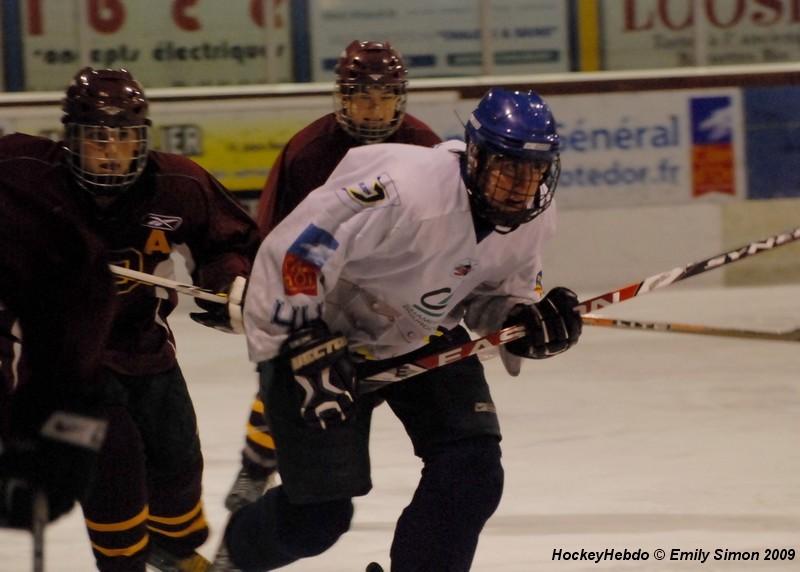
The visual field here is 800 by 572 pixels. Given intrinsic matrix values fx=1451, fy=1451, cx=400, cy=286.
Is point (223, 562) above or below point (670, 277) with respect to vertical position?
below

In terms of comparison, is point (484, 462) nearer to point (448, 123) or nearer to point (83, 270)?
point (83, 270)

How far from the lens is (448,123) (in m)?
6.19

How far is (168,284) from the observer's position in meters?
2.65

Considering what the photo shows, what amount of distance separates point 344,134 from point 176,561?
3.94ft

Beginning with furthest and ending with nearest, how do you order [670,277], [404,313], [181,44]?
[181,44], [670,277], [404,313]

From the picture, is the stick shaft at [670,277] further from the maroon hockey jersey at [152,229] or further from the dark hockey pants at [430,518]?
the maroon hockey jersey at [152,229]

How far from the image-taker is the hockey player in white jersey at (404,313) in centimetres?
228

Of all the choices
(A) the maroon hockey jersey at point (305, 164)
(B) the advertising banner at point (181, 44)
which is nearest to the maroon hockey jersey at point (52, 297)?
(A) the maroon hockey jersey at point (305, 164)

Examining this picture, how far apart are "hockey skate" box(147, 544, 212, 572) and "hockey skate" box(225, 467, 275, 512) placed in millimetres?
473

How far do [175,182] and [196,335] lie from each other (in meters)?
2.80

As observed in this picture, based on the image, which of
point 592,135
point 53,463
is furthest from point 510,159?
point 592,135

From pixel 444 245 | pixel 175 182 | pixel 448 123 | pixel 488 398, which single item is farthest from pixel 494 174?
pixel 448 123

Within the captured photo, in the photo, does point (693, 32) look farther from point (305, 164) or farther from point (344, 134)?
point (305, 164)

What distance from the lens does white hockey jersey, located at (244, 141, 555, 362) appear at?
2266 mm
